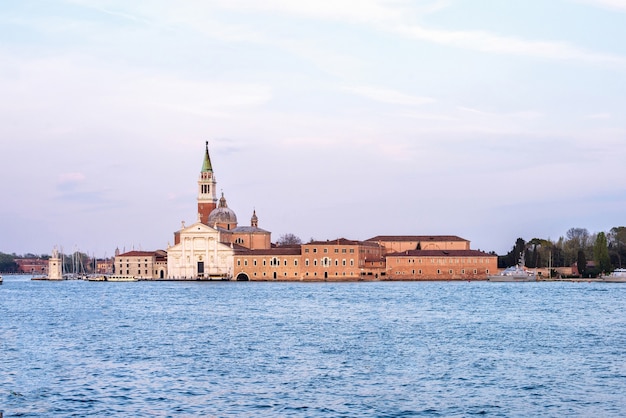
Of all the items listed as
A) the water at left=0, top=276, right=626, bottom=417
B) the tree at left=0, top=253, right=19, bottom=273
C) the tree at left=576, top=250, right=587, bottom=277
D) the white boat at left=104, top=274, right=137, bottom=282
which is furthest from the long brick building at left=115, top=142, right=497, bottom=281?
the tree at left=0, top=253, right=19, bottom=273

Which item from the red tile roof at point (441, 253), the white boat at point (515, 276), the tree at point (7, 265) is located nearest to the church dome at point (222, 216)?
the red tile roof at point (441, 253)

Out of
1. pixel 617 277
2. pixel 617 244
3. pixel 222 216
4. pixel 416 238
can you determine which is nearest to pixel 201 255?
pixel 222 216

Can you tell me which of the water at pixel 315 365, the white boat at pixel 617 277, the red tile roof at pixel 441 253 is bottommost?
the water at pixel 315 365

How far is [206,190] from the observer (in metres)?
109

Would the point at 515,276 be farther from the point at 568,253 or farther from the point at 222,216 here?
the point at 222,216

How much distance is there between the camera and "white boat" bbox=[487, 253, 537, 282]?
9306 centimetres

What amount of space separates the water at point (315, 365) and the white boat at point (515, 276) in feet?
182

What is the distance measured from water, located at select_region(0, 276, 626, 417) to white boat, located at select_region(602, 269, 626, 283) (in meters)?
52.4

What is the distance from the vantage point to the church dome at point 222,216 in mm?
105369

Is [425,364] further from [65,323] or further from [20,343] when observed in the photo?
[65,323]

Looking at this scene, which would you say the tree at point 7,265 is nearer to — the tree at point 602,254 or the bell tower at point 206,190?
the bell tower at point 206,190

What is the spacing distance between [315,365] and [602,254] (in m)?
76.1

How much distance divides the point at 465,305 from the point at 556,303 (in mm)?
5548

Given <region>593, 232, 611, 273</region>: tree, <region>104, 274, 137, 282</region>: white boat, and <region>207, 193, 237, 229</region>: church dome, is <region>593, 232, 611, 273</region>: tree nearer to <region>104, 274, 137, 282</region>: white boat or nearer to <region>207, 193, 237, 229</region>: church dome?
<region>207, 193, 237, 229</region>: church dome
